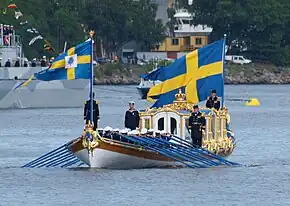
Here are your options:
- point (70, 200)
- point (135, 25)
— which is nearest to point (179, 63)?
point (70, 200)

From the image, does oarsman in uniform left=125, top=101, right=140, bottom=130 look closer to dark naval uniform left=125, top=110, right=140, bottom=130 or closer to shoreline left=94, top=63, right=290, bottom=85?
dark naval uniform left=125, top=110, right=140, bottom=130

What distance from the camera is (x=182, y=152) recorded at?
4772 centimetres

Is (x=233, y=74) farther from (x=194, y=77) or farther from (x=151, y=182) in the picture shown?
(x=151, y=182)

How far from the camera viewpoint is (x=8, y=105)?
9919 centimetres

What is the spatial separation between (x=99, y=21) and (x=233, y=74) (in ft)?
55.0

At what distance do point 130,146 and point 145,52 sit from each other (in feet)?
449

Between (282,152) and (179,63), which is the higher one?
(179,63)

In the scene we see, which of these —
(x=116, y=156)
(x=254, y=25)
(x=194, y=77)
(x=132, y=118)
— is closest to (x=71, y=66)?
(x=132, y=118)

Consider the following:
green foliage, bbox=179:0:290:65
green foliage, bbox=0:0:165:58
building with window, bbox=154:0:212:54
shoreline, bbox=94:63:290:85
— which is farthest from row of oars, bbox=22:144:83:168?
building with window, bbox=154:0:212:54

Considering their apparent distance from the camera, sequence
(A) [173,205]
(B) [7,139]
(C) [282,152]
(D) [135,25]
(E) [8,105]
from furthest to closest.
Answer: (D) [135,25] < (E) [8,105] < (B) [7,139] < (C) [282,152] < (A) [173,205]

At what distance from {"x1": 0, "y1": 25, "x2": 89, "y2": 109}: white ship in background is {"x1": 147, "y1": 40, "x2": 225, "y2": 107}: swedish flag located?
45.4m

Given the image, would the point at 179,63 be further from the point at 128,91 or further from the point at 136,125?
the point at 128,91

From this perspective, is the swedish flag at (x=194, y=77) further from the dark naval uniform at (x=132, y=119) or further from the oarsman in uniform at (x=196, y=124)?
the dark naval uniform at (x=132, y=119)

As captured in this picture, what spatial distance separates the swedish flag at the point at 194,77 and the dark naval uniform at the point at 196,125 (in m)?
1.98
